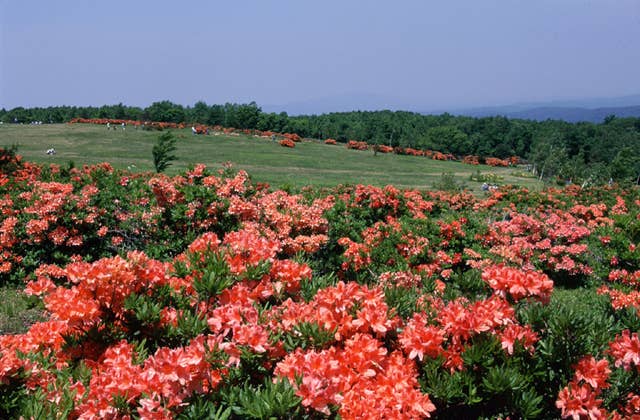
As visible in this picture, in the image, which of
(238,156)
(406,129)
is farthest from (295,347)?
(406,129)

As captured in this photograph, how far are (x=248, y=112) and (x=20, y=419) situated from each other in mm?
69217

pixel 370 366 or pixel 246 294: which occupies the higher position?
pixel 246 294

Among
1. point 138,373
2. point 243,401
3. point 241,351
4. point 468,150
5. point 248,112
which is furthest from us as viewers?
point 468,150

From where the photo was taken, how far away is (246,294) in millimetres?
2756

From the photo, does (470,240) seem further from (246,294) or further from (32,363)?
(32,363)

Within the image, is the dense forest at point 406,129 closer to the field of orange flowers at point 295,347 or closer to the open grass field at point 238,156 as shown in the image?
the open grass field at point 238,156

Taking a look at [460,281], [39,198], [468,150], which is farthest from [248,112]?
[460,281]

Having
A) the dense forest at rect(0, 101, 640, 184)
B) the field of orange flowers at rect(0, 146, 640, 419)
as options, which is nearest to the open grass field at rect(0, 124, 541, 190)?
the dense forest at rect(0, 101, 640, 184)

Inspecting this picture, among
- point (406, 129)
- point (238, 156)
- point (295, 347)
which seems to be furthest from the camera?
point (406, 129)

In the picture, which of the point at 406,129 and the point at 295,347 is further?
the point at 406,129

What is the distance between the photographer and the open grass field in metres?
30.3

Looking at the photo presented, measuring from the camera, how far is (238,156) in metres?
37.7

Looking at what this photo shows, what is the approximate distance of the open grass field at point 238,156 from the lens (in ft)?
99.5

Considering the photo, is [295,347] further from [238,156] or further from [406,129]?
[406,129]
